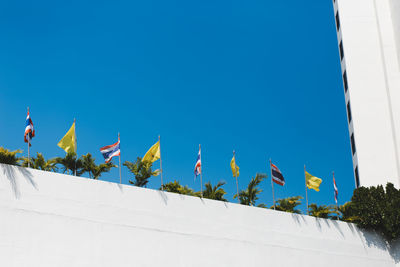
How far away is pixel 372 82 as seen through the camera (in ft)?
143

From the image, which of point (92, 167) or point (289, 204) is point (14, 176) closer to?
point (92, 167)

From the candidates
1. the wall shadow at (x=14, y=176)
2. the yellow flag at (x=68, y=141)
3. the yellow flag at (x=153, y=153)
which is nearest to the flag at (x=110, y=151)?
the yellow flag at (x=68, y=141)

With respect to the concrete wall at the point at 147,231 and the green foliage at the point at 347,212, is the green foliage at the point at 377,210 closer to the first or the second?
the green foliage at the point at 347,212

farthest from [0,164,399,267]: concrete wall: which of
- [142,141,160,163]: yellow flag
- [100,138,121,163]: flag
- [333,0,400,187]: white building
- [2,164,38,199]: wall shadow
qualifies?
[333,0,400,187]: white building

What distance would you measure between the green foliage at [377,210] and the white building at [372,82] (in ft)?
14.4

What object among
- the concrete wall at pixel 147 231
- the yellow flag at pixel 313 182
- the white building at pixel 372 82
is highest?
the white building at pixel 372 82

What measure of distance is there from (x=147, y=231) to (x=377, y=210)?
45.2 feet

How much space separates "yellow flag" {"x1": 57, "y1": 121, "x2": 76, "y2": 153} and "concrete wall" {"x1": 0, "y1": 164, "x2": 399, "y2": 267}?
169 centimetres

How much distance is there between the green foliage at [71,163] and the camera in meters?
30.0

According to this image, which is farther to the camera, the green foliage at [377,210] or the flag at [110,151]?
the green foliage at [377,210]

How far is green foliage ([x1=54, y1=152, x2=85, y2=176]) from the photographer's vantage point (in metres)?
30.0

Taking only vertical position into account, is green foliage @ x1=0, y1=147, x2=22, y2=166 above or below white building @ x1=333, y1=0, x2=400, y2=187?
below

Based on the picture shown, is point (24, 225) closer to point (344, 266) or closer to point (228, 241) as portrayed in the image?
point (228, 241)

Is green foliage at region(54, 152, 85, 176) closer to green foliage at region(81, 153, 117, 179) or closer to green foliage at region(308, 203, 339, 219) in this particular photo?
green foliage at region(81, 153, 117, 179)
